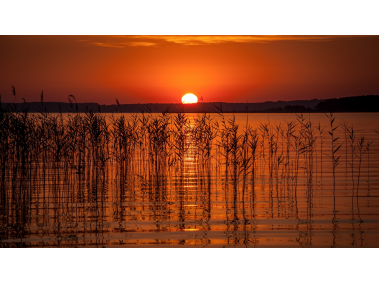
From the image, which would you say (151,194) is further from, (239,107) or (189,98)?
(239,107)

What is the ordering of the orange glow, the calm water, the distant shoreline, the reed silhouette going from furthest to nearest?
1. the orange glow
2. the distant shoreline
3. the reed silhouette
4. the calm water

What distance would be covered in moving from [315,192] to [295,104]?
70.3 inches

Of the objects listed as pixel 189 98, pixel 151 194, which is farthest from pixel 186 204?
pixel 189 98

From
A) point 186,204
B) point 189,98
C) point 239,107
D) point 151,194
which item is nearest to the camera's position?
point 186,204

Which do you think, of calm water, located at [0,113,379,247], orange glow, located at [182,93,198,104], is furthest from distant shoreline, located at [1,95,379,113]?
calm water, located at [0,113,379,247]

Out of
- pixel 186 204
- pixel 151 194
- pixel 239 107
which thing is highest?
pixel 239 107

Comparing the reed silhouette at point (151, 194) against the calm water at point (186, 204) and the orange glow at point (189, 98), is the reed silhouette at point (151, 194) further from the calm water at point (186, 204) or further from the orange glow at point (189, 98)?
the orange glow at point (189, 98)

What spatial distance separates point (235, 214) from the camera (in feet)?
23.5

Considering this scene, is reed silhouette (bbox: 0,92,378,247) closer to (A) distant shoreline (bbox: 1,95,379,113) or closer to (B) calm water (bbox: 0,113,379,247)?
(B) calm water (bbox: 0,113,379,247)

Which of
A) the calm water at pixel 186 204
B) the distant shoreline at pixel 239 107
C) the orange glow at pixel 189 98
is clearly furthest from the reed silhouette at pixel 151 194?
the orange glow at pixel 189 98

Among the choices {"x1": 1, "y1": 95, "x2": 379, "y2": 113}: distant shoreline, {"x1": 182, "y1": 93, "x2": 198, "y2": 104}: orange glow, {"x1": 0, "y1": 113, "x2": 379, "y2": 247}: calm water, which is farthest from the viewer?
{"x1": 182, "y1": 93, "x2": 198, "y2": 104}: orange glow

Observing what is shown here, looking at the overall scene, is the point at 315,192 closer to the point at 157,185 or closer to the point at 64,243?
the point at 157,185
